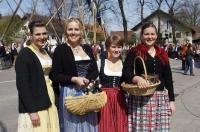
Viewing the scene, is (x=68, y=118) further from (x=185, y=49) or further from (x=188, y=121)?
(x=185, y=49)

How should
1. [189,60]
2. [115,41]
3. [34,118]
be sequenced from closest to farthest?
[34,118], [115,41], [189,60]

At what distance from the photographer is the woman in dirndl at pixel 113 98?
18.2 ft

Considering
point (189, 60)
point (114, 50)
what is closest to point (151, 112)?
point (114, 50)

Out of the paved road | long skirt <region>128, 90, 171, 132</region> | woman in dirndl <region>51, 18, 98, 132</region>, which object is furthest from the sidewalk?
woman in dirndl <region>51, 18, 98, 132</region>

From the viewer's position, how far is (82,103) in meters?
4.80

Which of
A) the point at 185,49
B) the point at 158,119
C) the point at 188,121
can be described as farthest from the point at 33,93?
the point at 185,49

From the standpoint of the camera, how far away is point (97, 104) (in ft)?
16.0

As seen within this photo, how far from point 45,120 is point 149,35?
1.48 metres

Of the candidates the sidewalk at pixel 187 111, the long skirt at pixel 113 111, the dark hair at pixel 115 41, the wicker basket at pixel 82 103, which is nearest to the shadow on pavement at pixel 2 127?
the sidewalk at pixel 187 111

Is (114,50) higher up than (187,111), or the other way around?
(114,50)

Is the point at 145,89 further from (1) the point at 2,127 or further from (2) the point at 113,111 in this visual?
(1) the point at 2,127

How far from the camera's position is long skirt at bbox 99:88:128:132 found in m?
5.54

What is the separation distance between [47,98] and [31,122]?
0.98 ft

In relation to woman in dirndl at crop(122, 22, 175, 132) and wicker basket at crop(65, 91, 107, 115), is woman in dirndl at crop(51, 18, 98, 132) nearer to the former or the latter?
wicker basket at crop(65, 91, 107, 115)
